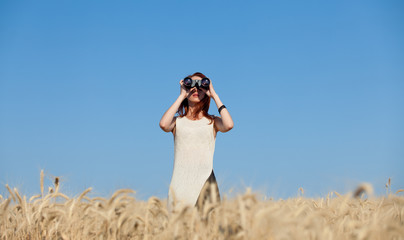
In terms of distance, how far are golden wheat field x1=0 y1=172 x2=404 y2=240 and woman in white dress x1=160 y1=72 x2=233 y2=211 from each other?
4.61 ft

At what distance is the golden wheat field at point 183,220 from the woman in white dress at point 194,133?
140 cm

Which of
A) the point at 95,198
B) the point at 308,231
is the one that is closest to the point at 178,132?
the point at 95,198

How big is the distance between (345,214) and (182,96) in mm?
2518

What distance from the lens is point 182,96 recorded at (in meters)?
5.07

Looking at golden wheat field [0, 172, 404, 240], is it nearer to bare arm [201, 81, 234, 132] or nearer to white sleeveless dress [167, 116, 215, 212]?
white sleeveless dress [167, 116, 215, 212]

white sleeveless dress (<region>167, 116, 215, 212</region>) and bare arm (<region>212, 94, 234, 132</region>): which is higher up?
bare arm (<region>212, 94, 234, 132</region>)

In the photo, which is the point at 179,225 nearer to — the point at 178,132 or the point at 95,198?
the point at 95,198

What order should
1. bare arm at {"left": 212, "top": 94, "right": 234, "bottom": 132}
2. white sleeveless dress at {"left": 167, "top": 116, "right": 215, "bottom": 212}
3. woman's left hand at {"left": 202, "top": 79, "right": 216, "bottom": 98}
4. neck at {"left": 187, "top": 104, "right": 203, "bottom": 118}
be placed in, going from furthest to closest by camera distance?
1. neck at {"left": 187, "top": 104, "right": 203, "bottom": 118}
2. woman's left hand at {"left": 202, "top": 79, "right": 216, "bottom": 98}
3. bare arm at {"left": 212, "top": 94, "right": 234, "bottom": 132}
4. white sleeveless dress at {"left": 167, "top": 116, "right": 215, "bottom": 212}

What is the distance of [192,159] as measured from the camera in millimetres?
4766

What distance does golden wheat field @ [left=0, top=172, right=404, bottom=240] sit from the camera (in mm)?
2246

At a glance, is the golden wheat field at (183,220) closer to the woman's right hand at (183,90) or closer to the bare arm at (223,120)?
the bare arm at (223,120)

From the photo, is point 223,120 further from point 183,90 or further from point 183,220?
point 183,220

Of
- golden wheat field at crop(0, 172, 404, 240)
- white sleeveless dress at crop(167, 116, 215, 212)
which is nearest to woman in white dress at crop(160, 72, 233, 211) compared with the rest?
white sleeveless dress at crop(167, 116, 215, 212)

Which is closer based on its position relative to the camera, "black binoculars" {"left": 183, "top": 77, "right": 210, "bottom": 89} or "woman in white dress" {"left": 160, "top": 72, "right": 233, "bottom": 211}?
"woman in white dress" {"left": 160, "top": 72, "right": 233, "bottom": 211}
